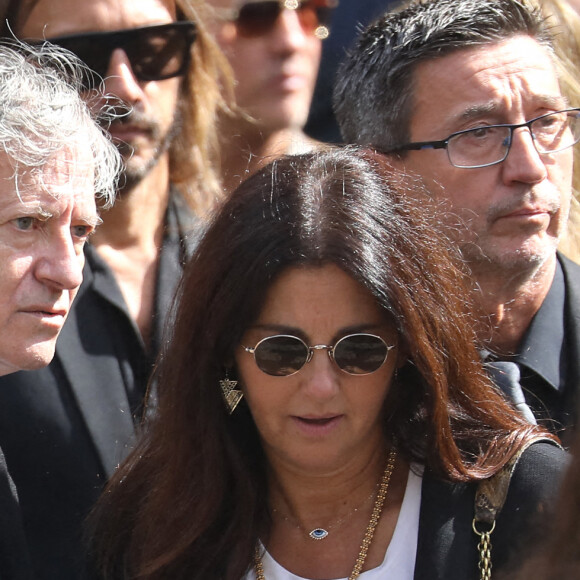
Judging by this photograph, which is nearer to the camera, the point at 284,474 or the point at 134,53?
the point at 284,474

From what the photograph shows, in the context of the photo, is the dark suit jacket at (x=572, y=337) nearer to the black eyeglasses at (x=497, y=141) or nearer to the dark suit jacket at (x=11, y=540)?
the black eyeglasses at (x=497, y=141)

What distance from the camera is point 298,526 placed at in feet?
7.43

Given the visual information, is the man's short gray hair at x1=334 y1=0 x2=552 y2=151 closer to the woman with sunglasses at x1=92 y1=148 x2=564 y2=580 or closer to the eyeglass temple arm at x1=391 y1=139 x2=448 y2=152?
the eyeglass temple arm at x1=391 y1=139 x2=448 y2=152

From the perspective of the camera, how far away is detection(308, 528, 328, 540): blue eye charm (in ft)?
7.31

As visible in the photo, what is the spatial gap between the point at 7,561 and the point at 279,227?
91cm

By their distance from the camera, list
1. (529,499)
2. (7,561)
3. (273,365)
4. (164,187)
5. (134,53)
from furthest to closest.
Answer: (164,187) → (134,53) → (7,561) → (273,365) → (529,499)

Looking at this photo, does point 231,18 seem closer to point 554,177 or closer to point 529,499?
point 554,177

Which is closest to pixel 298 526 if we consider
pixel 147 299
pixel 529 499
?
pixel 529 499

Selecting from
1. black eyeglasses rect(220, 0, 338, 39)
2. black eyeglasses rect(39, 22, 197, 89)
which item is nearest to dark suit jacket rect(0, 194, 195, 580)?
black eyeglasses rect(39, 22, 197, 89)

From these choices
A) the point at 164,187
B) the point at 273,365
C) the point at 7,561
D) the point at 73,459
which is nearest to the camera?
the point at 273,365

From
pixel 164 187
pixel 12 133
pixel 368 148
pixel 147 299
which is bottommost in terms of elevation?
pixel 147 299

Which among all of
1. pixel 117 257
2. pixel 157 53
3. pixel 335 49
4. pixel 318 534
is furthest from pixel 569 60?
pixel 318 534

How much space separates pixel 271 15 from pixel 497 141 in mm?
974

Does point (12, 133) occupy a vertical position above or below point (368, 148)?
above
